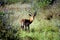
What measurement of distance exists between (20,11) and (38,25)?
49cm

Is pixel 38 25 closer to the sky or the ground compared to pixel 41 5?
closer to the ground

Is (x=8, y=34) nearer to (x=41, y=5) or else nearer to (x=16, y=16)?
(x=16, y=16)

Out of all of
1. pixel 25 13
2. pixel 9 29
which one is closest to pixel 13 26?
pixel 9 29

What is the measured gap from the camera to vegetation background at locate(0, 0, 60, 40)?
3.31 m

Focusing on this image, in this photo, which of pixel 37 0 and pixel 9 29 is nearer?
pixel 9 29

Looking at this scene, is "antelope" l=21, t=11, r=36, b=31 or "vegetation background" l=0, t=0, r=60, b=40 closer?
"vegetation background" l=0, t=0, r=60, b=40

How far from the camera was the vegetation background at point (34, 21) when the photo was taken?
3314 mm

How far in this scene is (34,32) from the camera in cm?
339

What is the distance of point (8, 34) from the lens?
3.32m

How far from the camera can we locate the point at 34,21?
3525 mm

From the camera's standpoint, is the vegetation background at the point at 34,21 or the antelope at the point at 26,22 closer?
the vegetation background at the point at 34,21

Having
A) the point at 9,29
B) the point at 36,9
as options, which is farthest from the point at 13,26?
the point at 36,9

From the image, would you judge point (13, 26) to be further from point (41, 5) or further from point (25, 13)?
point (41, 5)

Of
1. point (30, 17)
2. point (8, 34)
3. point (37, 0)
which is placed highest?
point (37, 0)
